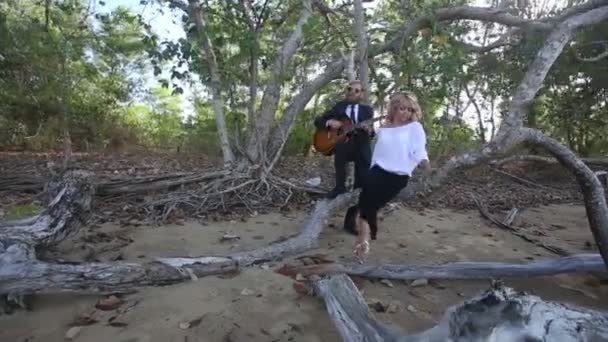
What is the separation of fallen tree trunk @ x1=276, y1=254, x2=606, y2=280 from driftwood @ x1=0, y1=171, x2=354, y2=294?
490mm

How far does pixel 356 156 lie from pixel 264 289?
2.16 meters

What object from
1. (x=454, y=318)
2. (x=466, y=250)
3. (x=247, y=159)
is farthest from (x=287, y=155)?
(x=454, y=318)

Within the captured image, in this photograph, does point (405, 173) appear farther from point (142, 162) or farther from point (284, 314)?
point (142, 162)

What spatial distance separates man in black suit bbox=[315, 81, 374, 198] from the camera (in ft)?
15.0

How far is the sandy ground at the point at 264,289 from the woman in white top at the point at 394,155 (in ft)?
1.92

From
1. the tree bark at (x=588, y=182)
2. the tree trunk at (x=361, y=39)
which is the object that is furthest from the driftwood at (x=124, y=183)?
the tree bark at (x=588, y=182)

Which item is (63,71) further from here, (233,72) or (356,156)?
(356,156)

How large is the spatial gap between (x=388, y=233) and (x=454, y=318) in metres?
2.96

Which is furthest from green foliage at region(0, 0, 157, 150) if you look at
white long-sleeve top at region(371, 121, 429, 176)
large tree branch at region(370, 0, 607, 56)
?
white long-sleeve top at region(371, 121, 429, 176)

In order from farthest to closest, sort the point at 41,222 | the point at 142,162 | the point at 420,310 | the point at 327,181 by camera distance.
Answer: the point at 142,162, the point at 327,181, the point at 41,222, the point at 420,310

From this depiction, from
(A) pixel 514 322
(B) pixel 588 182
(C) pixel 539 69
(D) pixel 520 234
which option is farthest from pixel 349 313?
(D) pixel 520 234

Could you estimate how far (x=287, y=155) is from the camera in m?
9.81

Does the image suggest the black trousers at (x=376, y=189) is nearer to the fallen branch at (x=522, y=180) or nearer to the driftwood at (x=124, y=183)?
the driftwood at (x=124, y=183)

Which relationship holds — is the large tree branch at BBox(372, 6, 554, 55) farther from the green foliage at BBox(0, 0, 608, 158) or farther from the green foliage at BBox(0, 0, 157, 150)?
the green foliage at BBox(0, 0, 157, 150)
